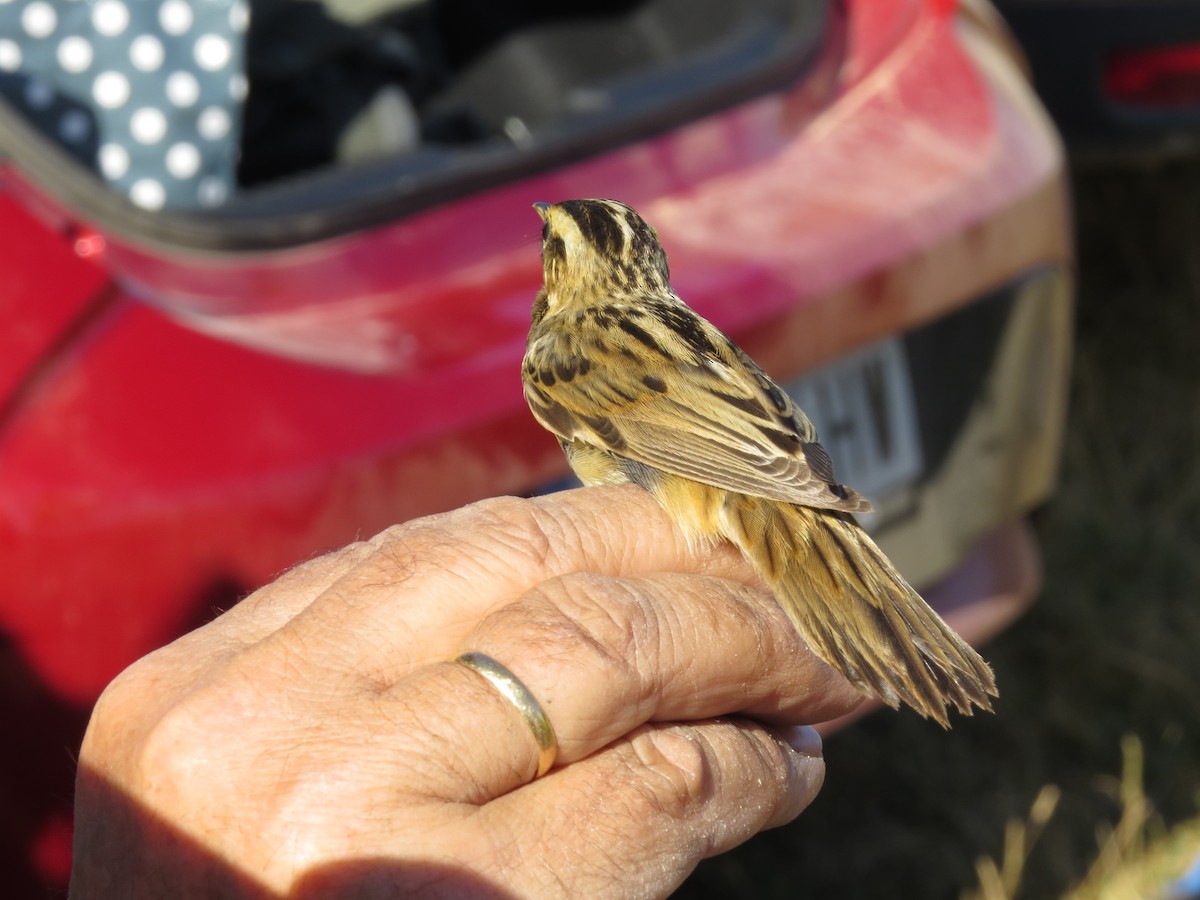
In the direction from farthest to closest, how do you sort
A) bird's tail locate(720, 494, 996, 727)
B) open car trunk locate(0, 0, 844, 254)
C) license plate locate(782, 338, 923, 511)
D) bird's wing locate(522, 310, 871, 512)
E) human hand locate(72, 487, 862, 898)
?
license plate locate(782, 338, 923, 511) → open car trunk locate(0, 0, 844, 254) → bird's wing locate(522, 310, 871, 512) → bird's tail locate(720, 494, 996, 727) → human hand locate(72, 487, 862, 898)

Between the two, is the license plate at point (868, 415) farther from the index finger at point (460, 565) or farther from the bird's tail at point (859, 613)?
the index finger at point (460, 565)

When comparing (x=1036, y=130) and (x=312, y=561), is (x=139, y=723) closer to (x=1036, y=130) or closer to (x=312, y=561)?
(x=312, y=561)

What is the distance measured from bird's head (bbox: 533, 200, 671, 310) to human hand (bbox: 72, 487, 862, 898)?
1.10 meters

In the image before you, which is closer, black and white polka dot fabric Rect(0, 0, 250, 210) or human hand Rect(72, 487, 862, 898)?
human hand Rect(72, 487, 862, 898)

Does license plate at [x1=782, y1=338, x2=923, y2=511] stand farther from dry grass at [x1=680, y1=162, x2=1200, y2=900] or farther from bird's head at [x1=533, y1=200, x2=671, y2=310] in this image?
dry grass at [x1=680, y1=162, x2=1200, y2=900]

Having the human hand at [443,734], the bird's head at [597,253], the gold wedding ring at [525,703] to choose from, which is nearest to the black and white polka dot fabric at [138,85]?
the bird's head at [597,253]

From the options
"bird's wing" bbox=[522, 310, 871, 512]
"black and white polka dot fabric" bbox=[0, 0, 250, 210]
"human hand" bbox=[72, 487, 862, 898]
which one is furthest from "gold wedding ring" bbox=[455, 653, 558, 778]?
"black and white polka dot fabric" bbox=[0, 0, 250, 210]

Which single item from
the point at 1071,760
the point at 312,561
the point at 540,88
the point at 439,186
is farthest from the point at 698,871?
the point at 312,561

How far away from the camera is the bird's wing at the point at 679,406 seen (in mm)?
2760

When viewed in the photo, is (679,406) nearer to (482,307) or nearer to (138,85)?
(482,307)

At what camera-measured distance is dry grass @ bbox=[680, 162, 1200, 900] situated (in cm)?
497

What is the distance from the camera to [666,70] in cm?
480

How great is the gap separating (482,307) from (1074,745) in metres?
2.88

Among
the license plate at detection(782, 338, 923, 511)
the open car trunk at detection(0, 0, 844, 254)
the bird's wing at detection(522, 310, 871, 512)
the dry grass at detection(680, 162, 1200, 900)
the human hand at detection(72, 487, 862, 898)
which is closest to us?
the human hand at detection(72, 487, 862, 898)
